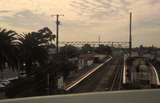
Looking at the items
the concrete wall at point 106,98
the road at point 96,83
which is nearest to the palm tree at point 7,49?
the road at point 96,83

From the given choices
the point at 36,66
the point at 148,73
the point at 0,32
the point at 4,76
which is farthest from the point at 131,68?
the point at 4,76

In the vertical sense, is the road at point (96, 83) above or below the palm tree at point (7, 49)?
below

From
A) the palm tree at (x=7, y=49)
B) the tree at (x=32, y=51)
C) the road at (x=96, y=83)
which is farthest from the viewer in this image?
the tree at (x=32, y=51)

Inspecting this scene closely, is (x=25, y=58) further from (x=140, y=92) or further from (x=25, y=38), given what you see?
(x=140, y=92)

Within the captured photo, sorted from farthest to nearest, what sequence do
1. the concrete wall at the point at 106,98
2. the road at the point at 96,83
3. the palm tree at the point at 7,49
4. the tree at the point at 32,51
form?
the tree at the point at 32,51 < the palm tree at the point at 7,49 < the road at the point at 96,83 < the concrete wall at the point at 106,98

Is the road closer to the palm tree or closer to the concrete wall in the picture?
the palm tree

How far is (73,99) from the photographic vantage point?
282 centimetres

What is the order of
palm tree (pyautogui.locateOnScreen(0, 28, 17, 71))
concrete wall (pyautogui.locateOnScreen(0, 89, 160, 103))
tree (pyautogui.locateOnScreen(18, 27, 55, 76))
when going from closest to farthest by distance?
concrete wall (pyautogui.locateOnScreen(0, 89, 160, 103)) → palm tree (pyautogui.locateOnScreen(0, 28, 17, 71)) → tree (pyautogui.locateOnScreen(18, 27, 55, 76))

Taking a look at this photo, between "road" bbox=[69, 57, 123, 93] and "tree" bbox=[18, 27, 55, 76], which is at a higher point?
"tree" bbox=[18, 27, 55, 76]

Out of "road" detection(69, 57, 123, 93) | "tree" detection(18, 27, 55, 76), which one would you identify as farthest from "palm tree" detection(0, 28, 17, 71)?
"road" detection(69, 57, 123, 93)

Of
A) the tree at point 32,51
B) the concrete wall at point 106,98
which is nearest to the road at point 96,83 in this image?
the tree at point 32,51

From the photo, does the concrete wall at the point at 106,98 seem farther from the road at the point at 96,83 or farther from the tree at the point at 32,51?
the tree at the point at 32,51

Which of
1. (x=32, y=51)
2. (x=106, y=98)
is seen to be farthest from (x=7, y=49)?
(x=106, y=98)

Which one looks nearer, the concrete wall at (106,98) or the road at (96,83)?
the concrete wall at (106,98)
